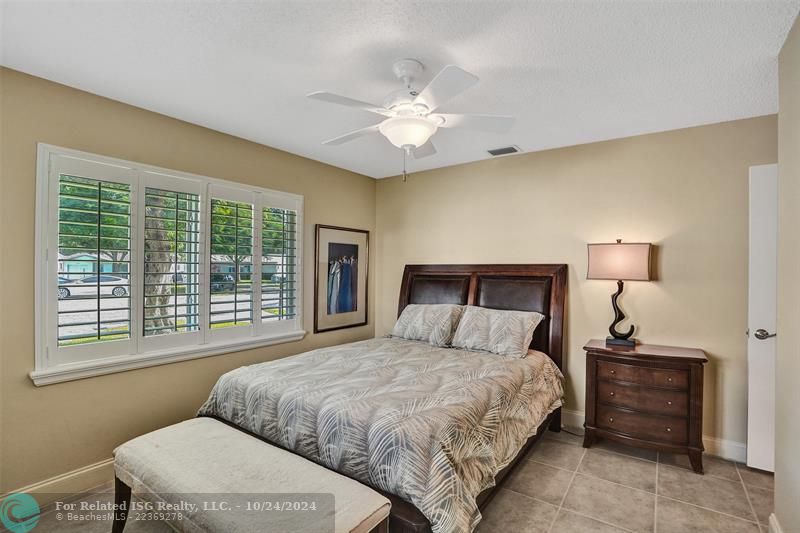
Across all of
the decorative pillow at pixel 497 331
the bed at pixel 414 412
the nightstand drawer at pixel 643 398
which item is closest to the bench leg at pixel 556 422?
the bed at pixel 414 412

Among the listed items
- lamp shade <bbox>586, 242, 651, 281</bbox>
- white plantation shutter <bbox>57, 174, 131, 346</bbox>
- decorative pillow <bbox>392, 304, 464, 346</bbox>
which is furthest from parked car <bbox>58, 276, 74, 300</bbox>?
lamp shade <bbox>586, 242, 651, 281</bbox>

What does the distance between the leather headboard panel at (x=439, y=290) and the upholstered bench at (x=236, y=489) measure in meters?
2.50

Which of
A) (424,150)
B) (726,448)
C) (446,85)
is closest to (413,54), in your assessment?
(446,85)

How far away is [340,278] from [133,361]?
215 cm

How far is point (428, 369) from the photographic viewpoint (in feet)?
9.11

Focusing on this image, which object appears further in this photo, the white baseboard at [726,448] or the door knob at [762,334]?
the white baseboard at [726,448]

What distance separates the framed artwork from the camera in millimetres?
4207

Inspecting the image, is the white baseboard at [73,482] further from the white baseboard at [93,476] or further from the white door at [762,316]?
the white door at [762,316]

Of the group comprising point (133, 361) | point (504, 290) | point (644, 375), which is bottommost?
point (644, 375)

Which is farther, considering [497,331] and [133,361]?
[497,331]

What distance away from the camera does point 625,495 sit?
8.19 feet

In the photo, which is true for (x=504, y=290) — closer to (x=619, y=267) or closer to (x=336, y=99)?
(x=619, y=267)

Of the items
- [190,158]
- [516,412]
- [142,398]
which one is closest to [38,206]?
[190,158]

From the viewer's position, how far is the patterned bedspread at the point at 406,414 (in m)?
1.74
